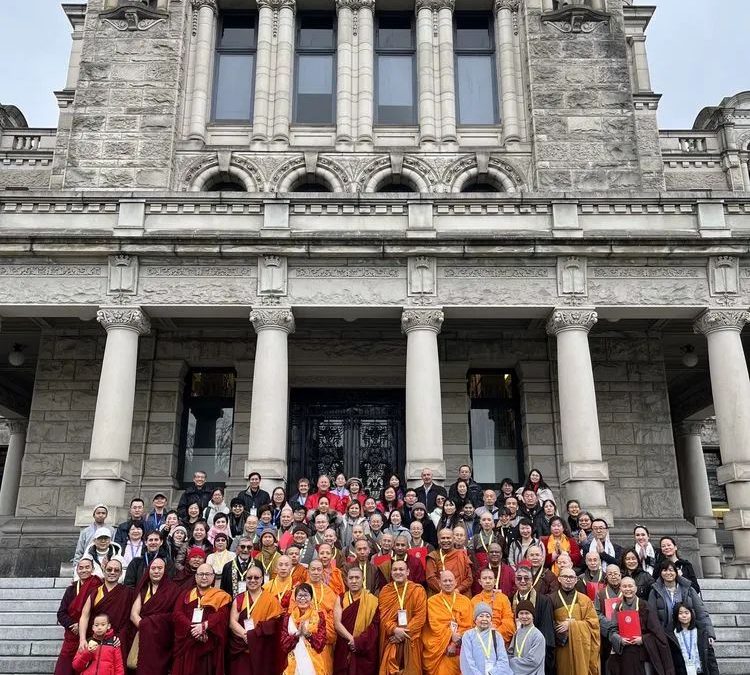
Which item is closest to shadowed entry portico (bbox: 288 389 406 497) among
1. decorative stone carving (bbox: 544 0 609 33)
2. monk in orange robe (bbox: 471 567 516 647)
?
monk in orange robe (bbox: 471 567 516 647)

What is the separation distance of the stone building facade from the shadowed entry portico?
58 mm

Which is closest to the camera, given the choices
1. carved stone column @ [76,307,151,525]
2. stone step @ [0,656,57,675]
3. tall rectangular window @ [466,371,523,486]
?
stone step @ [0,656,57,675]

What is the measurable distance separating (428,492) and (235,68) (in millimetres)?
14737

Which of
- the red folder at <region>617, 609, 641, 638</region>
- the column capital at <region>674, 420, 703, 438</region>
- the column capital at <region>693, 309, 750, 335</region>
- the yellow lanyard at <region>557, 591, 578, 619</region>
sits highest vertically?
the column capital at <region>693, 309, 750, 335</region>

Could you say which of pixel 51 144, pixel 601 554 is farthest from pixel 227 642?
pixel 51 144

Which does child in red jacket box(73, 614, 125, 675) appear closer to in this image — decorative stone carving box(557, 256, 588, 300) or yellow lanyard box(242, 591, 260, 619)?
yellow lanyard box(242, 591, 260, 619)

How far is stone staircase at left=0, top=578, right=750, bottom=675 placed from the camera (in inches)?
371

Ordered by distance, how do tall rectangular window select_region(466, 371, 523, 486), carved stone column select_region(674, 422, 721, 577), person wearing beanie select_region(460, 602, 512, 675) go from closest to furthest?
person wearing beanie select_region(460, 602, 512, 675), tall rectangular window select_region(466, 371, 523, 486), carved stone column select_region(674, 422, 721, 577)

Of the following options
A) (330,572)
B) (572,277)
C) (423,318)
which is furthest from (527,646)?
(572,277)

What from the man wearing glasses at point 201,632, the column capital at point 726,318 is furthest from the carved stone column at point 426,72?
the man wearing glasses at point 201,632

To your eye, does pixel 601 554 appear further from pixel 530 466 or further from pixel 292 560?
pixel 530 466

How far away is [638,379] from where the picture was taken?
59.4ft

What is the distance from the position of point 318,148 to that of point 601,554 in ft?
46.6

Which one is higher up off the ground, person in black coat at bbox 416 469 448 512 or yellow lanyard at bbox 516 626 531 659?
person in black coat at bbox 416 469 448 512
